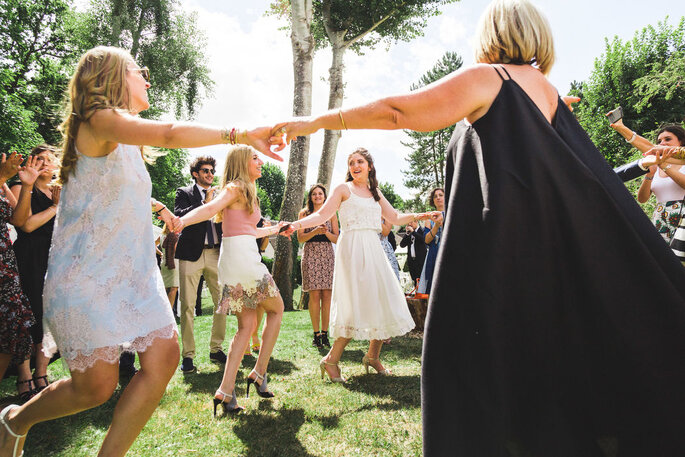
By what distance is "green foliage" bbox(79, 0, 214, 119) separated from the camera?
21703 millimetres

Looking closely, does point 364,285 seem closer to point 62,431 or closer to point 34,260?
point 62,431

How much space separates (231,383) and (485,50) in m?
3.39

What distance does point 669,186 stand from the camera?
479cm

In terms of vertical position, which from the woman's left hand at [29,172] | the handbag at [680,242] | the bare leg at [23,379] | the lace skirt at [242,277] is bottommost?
the bare leg at [23,379]

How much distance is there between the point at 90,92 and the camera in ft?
7.34

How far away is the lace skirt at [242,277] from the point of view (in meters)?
4.16

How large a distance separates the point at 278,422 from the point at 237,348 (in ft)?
2.51

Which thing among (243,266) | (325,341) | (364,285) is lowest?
(325,341)

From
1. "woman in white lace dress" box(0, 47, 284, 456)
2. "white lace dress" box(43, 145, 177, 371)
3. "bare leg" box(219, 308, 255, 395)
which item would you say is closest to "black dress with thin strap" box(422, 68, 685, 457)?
"woman in white lace dress" box(0, 47, 284, 456)

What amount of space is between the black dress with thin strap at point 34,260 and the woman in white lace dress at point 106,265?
9.71 feet

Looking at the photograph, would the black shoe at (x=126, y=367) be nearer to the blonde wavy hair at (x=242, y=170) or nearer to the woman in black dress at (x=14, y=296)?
the woman in black dress at (x=14, y=296)

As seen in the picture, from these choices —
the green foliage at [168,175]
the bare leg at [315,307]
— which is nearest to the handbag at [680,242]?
the bare leg at [315,307]

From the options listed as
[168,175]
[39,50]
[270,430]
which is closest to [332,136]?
[270,430]

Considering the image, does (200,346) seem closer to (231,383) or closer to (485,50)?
(231,383)
